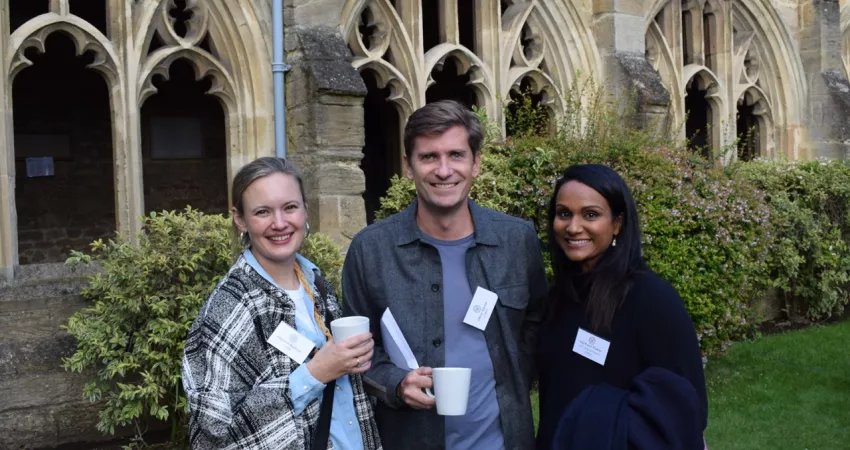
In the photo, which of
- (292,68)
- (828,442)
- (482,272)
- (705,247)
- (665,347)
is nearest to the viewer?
(665,347)

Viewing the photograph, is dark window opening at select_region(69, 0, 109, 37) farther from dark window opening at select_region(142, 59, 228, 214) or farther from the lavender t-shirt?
the lavender t-shirt

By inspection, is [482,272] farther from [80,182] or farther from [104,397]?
[80,182]

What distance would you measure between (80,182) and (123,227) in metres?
4.71

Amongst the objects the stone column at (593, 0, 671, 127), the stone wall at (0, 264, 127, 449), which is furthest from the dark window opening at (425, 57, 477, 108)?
the stone wall at (0, 264, 127, 449)

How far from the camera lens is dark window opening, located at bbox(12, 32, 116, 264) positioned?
955 cm

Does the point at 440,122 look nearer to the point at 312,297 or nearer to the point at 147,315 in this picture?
the point at 312,297

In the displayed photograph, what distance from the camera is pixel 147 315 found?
4.15 metres

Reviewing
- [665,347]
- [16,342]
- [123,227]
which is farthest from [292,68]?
[665,347]

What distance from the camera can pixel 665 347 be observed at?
6.03 feet

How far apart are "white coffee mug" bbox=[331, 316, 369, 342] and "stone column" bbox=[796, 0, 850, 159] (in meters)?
10.1

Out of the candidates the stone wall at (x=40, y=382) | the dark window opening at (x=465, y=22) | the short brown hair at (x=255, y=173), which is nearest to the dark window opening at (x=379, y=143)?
the dark window opening at (x=465, y=22)

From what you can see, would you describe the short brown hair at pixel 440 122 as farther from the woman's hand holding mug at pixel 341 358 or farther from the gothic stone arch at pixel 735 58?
the gothic stone arch at pixel 735 58

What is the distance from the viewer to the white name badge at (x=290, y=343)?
1.86 meters

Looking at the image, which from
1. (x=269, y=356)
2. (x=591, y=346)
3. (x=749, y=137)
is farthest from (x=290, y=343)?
(x=749, y=137)
